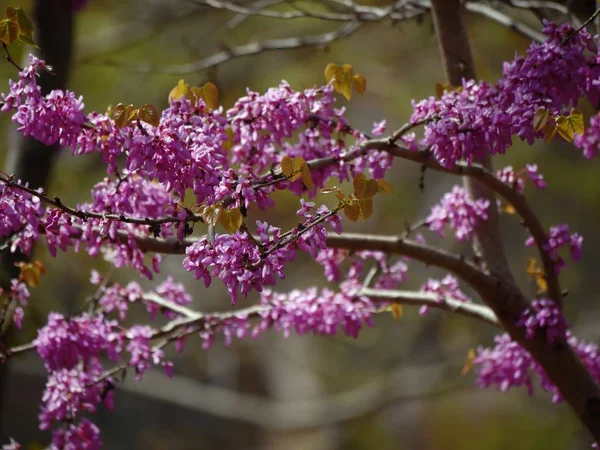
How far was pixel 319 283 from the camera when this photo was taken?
1116 cm

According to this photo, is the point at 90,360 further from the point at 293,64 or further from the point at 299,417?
the point at 293,64

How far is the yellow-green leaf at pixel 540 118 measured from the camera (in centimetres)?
192

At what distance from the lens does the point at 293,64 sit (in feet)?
26.3

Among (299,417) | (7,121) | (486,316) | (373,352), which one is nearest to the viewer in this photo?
(486,316)

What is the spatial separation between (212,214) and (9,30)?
0.73 meters

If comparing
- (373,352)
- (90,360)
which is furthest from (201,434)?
(90,360)

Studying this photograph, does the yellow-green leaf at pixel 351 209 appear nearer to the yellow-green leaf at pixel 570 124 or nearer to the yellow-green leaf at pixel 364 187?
the yellow-green leaf at pixel 364 187

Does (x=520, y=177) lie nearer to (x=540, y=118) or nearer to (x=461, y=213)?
(x=461, y=213)

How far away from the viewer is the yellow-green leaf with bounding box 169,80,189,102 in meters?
2.20

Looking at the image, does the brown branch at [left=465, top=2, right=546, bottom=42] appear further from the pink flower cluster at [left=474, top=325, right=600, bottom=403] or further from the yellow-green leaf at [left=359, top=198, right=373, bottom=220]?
the yellow-green leaf at [left=359, top=198, right=373, bottom=220]

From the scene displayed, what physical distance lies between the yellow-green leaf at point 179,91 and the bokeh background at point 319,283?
6.21 feet

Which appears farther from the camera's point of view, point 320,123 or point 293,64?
point 293,64

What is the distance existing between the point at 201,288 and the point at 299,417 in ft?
11.1

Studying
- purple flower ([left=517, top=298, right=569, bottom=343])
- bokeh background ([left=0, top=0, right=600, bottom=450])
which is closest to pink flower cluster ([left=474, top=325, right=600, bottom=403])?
purple flower ([left=517, top=298, right=569, bottom=343])
